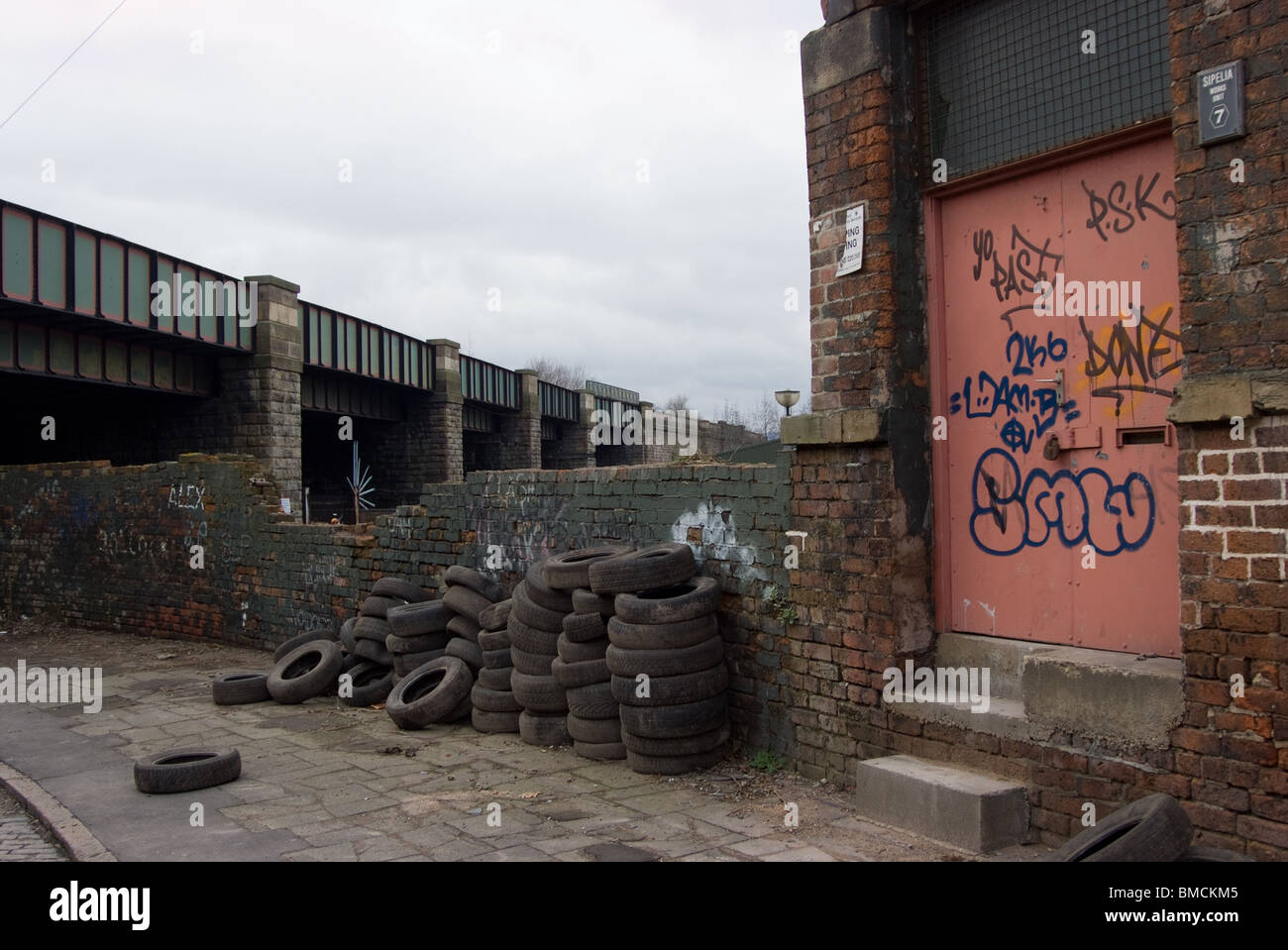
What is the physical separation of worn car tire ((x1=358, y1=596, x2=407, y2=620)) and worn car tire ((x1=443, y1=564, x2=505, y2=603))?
99 cm

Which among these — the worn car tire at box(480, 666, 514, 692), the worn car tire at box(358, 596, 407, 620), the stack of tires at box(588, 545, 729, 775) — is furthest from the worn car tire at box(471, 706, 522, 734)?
the worn car tire at box(358, 596, 407, 620)

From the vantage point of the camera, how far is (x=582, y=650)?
704 cm

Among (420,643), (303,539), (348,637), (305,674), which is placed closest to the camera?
(420,643)

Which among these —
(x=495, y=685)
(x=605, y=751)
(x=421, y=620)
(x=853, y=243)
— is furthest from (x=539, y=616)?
(x=853, y=243)

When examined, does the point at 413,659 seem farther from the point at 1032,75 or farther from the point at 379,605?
the point at 1032,75

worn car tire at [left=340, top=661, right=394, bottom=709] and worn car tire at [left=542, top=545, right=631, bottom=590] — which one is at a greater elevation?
worn car tire at [left=542, top=545, right=631, bottom=590]

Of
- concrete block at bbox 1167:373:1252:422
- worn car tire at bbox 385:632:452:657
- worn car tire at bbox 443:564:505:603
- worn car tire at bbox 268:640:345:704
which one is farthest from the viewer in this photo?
worn car tire at bbox 268:640:345:704

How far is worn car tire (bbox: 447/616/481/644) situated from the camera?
8.70 metres

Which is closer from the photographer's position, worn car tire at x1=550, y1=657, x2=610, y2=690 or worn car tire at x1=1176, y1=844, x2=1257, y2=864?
worn car tire at x1=1176, y1=844, x2=1257, y2=864

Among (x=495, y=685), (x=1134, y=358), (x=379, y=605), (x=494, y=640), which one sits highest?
(x=1134, y=358)

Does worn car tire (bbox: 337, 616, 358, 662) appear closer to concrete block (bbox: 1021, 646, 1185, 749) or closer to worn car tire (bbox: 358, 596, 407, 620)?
worn car tire (bbox: 358, 596, 407, 620)

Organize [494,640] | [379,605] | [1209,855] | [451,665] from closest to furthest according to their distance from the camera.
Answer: [1209,855], [494,640], [451,665], [379,605]

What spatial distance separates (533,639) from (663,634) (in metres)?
1.41

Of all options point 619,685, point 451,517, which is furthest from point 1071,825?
point 451,517
